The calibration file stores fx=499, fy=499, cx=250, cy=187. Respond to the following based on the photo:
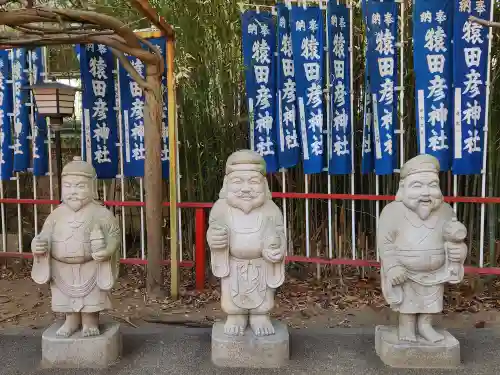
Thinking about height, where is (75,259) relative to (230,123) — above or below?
below

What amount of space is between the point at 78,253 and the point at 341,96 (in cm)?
272

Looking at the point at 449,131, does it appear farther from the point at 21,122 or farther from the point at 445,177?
the point at 21,122

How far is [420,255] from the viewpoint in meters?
3.15

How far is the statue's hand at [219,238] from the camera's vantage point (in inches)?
128

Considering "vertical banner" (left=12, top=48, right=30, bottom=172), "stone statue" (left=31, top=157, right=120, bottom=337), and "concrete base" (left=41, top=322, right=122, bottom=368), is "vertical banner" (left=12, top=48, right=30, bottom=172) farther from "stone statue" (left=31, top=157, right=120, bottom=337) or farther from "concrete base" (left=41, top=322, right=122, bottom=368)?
"concrete base" (left=41, top=322, right=122, bottom=368)

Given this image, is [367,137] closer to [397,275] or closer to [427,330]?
[397,275]

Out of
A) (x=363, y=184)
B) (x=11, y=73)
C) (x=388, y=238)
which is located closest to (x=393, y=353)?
(x=388, y=238)

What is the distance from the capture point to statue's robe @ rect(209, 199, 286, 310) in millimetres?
3281

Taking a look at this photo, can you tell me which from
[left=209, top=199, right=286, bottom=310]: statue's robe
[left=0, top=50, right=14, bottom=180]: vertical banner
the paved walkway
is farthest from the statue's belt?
[left=0, top=50, right=14, bottom=180]: vertical banner

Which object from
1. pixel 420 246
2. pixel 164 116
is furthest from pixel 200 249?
pixel 420 246

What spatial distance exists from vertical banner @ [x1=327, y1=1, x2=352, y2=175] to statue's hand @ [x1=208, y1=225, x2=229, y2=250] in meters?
1.74

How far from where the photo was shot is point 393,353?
326 cm

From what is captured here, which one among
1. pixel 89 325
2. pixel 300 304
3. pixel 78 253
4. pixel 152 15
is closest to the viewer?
pixel 78 253

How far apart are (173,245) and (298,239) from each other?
142cm
